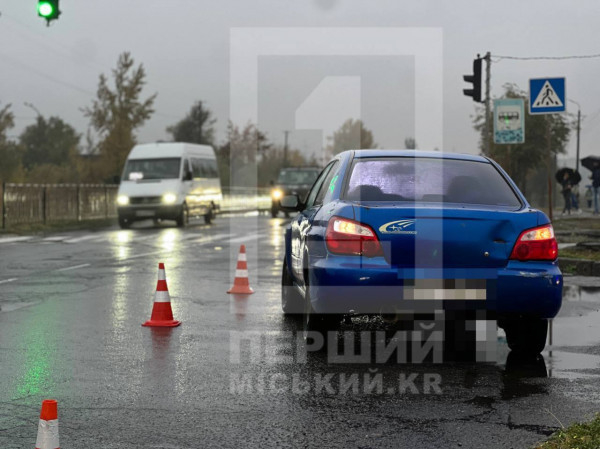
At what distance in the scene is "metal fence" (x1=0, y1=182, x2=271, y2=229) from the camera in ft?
94.4

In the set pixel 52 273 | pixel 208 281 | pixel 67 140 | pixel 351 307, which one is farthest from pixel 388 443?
pixel 67 140

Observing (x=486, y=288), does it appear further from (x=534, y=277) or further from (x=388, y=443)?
(x=388, y=443)

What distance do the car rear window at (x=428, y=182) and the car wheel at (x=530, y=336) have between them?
0.93 meters

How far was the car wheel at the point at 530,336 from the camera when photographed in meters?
7.41

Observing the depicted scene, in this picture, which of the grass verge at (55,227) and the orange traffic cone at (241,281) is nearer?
the orange traffic cone at (241,281)

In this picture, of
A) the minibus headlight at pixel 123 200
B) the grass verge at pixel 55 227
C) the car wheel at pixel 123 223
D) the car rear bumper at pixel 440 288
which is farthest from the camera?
the car wheel at pixel 123 223

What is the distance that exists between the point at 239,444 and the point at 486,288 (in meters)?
2.62

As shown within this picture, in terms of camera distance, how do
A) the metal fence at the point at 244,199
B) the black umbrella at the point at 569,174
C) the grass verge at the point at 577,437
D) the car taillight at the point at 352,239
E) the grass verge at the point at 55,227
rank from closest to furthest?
the grass verge at the point at 577,437 → the car taillight at the point at 352,239 → the grass verge at the point at 55,227 → the black umbrella at the point at 569,174 → the metal fence at the point at 244,199

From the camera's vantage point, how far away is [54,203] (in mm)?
31562

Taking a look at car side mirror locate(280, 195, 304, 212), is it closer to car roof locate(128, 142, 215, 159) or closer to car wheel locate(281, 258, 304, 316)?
car wheel locate(281, 258, 304, 316)

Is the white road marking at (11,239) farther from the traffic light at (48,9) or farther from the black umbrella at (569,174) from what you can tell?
the black umbrella at (569,174)

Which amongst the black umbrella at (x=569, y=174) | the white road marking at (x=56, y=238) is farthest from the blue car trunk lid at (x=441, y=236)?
the black umbrella at (x=569, y=174)

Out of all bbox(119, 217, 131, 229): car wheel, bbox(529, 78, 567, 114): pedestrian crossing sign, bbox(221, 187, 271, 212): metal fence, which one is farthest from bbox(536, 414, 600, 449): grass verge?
bbox(221, 187, 271, 212): metal fence

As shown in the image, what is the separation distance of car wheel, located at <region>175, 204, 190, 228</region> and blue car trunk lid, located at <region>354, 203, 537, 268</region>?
23.3 meters
